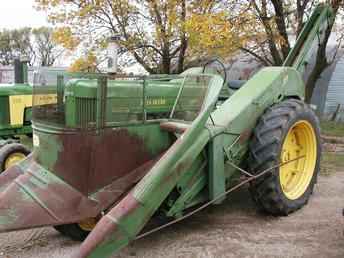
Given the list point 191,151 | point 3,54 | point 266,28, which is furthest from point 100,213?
point 3,54

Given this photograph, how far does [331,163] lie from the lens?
7.68 m

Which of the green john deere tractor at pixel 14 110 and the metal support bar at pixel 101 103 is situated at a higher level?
the metal support bar at pixel 101 103

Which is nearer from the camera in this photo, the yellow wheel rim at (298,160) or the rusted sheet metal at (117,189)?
the rusted sheet metal at (117,189)

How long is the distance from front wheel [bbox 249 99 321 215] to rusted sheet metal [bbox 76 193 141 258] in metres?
1.69

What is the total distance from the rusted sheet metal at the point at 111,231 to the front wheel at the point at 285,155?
5.54ft

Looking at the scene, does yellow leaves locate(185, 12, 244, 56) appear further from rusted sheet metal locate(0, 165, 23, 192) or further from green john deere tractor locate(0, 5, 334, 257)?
rusted sheet metal locate(0, 165, 23, 192)

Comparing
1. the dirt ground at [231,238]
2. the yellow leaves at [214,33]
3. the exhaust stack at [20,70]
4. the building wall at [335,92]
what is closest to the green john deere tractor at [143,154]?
the dirt ground at [231,238]

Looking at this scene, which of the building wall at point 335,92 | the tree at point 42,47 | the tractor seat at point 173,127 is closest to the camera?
the tractor seat at point 173,127

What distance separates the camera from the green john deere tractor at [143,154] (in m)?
3.64

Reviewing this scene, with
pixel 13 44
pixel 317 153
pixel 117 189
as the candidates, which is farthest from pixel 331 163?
pixel 13 44

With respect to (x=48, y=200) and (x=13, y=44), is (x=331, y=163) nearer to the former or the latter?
(x=48, y=200)

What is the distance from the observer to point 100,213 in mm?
3902

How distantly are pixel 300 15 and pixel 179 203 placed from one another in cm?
762

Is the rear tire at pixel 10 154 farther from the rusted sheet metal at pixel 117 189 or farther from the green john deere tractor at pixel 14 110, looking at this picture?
the rusted sheet metal at pixel 117 189
